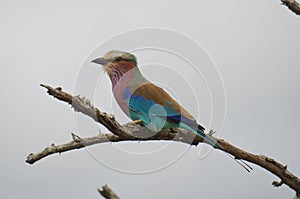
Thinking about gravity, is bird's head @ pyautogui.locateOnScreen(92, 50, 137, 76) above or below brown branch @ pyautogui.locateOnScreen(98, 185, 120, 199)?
above

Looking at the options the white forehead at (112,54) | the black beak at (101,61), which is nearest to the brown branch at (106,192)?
the black beak at (101,61)

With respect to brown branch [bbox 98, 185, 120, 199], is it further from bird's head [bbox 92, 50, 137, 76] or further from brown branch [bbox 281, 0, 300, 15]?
bird's head [bbox 92, 50, 137, 76]

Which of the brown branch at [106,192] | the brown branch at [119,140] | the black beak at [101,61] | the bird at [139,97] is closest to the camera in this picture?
the brown branch at [106,192]

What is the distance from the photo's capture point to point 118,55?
4.45m

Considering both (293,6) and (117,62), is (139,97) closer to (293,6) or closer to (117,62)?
(117,62)

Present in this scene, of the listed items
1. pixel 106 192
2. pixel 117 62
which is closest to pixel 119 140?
pixel 117 62

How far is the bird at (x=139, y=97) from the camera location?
4414mm

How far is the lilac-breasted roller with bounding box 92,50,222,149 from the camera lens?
443 centimetres

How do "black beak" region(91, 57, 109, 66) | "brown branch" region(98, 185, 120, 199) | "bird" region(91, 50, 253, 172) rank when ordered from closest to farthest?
"brown branch" region(98, 185, 120, 199)
"black beak" region(91, 57, 109, 66)
"bird" region(91, 50, 253, 172)

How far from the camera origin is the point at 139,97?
4.62 meters

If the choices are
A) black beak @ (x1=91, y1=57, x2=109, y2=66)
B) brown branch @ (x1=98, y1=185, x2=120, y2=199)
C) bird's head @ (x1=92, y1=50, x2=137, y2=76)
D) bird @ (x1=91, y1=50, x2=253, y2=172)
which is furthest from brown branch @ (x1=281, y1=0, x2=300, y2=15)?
brown branch @ (x1=98, y1=185, x2=120, y2=199)

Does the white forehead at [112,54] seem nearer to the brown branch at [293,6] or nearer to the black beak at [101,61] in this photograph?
the black beak at [101,61]

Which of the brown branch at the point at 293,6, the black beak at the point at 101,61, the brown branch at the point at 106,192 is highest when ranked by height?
the black beak at the point at 101,61

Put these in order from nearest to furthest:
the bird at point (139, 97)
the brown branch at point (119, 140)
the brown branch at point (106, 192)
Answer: the brown branch at point (106, 192)
the brown branch at point (119, 140)
the bird at point (139, 97)
